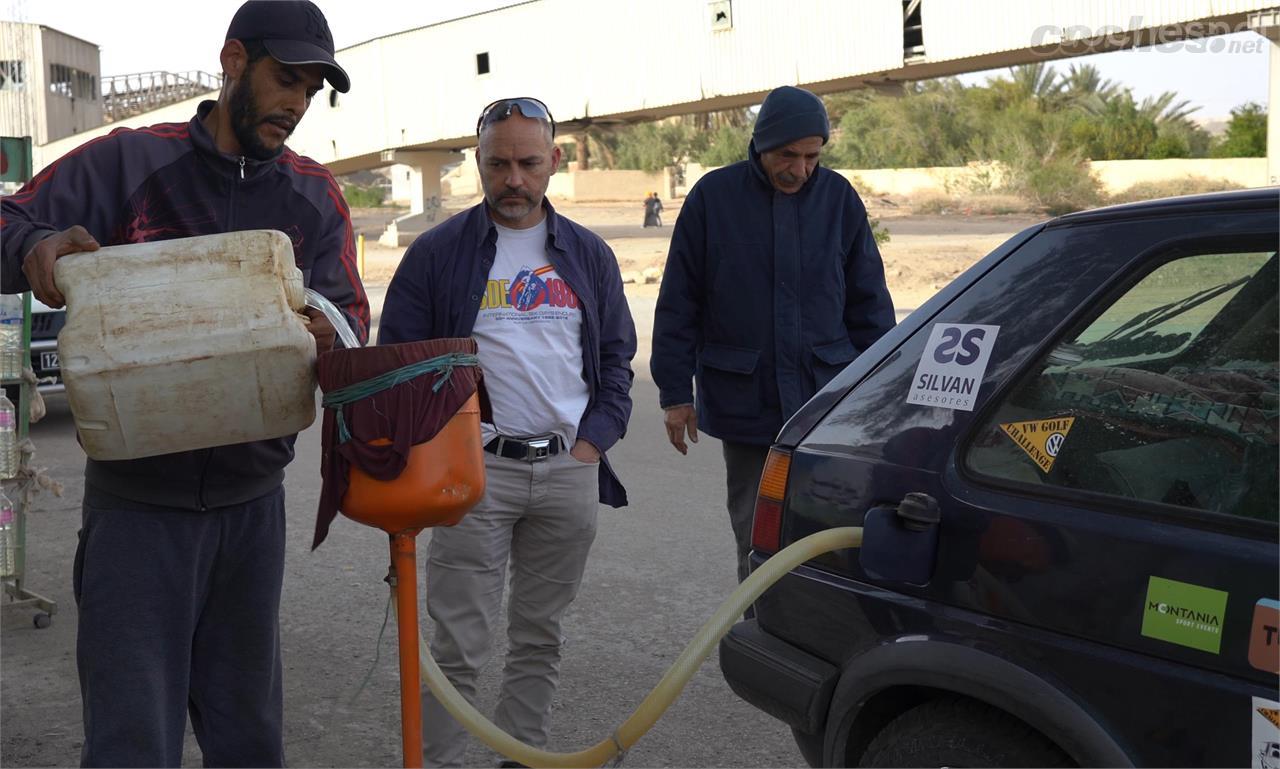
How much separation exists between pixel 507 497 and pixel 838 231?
1371 mm

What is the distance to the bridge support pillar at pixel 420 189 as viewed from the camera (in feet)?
108

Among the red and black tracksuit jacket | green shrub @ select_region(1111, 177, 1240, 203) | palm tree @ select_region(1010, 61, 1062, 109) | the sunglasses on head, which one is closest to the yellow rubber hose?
the red and black tracksuit jacket

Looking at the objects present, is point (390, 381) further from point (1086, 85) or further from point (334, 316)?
point (1086, 85)

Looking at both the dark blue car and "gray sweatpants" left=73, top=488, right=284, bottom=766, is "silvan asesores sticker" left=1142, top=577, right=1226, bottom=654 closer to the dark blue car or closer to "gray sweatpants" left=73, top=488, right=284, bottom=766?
the dark blue car

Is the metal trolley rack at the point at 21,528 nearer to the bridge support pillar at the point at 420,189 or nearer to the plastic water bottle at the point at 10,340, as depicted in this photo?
the plastic water bottle at the point at 10,340

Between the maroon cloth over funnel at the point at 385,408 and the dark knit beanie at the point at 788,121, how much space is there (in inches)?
70.7

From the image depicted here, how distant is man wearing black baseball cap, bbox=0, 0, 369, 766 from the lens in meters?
2.66

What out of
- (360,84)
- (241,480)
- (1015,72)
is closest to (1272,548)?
(241,480)

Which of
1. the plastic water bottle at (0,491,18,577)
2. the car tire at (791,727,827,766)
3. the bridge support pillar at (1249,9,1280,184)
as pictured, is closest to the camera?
the car tire at (791,727,827,766)

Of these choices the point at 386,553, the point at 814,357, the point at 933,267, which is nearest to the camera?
the point at 814,357

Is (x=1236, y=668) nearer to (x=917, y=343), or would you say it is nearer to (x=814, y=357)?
(x=917, y=343)

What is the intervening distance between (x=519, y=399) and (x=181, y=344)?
1.25 meters

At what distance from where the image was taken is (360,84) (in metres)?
32.6

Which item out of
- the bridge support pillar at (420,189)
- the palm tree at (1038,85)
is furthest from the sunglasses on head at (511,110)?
the palm tree at (1038,85)
